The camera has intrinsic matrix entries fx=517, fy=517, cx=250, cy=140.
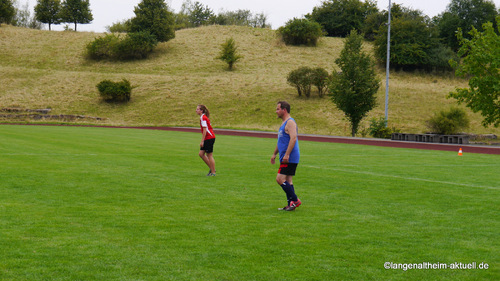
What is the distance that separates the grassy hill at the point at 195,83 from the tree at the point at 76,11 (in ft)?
9.46

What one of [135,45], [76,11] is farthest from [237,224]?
[76,11]

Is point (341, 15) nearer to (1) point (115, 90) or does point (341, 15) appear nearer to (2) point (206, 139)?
(1) point (115, 90)

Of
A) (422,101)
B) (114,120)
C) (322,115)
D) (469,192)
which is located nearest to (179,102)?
(114,120)

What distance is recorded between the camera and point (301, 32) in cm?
8719

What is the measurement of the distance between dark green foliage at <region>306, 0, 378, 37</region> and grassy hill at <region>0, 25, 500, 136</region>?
5103 mm

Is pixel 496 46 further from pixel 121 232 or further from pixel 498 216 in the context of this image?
pixel 121 232

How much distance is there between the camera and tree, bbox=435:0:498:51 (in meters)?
78.4

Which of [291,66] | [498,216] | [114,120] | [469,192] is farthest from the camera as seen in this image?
[291,66]

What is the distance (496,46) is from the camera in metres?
33.3

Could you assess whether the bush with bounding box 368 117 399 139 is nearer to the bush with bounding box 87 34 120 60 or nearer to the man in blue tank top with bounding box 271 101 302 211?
the man in blue tank top with bounding box 271 101 302 211

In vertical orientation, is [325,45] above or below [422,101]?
above

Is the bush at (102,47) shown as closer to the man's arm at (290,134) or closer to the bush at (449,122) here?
the bush at (449,122)

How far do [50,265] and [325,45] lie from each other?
85.6 m

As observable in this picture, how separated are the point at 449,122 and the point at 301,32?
2048 inches
